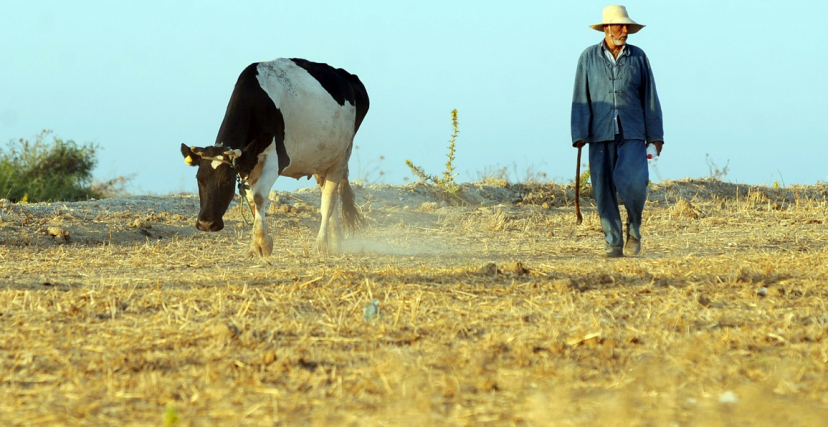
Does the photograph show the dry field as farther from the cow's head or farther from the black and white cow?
the black and white cow

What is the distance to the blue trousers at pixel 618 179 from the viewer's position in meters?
8.34

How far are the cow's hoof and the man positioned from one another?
269 cm

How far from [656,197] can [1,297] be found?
1088 centimetres

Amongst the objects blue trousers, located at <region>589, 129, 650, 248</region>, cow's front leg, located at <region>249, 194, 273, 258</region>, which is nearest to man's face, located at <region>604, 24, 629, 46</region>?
blue trousers, located at <region>589, 129, 650, 248</region>

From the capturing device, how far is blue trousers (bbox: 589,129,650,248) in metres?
8.34

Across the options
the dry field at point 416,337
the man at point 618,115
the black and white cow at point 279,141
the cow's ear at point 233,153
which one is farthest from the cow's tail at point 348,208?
the man at point 618,115

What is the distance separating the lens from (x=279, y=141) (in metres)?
8.65

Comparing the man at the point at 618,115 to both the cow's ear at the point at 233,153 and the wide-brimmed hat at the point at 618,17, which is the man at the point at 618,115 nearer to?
the wide-brimmed hat at the point at 618,17

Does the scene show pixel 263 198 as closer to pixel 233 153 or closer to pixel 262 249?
pixel 262 249

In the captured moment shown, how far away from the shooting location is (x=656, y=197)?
1485 cm

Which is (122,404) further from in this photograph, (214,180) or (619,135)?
(619,135)

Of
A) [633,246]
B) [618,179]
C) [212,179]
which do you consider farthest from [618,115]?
[212,179]

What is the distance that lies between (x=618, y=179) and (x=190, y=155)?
3513 millimetres

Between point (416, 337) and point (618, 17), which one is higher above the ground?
point (618, 17)
